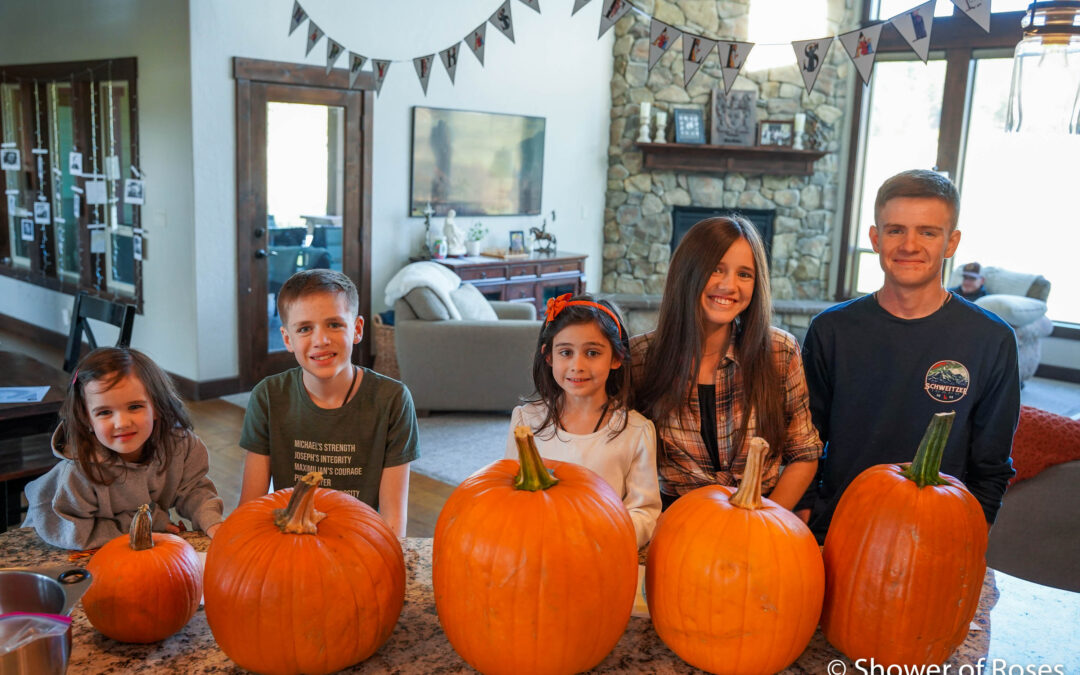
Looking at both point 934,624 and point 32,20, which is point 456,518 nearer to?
point 934,624

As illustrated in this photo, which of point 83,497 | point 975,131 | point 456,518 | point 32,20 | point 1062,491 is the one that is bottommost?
point 1062,491

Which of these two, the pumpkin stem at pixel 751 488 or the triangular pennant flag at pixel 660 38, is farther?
the triangular pennant flag at pixel 660 38

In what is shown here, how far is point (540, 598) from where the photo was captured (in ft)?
2.95

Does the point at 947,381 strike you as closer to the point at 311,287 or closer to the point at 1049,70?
the point at 1049,70

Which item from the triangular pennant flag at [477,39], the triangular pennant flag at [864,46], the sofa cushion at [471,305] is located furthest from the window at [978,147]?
the triangular pennant flag at [864,46]

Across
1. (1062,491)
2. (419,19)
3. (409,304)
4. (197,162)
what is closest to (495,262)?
(409,304)

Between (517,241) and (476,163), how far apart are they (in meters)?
0.75

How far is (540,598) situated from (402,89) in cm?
588

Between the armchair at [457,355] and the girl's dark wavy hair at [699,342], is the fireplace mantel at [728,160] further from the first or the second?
the girl's dark wavy hair at [699,342]

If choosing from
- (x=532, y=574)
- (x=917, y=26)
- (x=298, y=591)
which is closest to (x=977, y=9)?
(x=917, y=26)

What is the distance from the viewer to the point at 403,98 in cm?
632

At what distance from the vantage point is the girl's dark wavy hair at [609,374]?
155 cm

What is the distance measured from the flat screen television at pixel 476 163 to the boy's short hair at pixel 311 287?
5032 millimetres

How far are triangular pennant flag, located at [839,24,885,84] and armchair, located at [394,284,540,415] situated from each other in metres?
2.95
